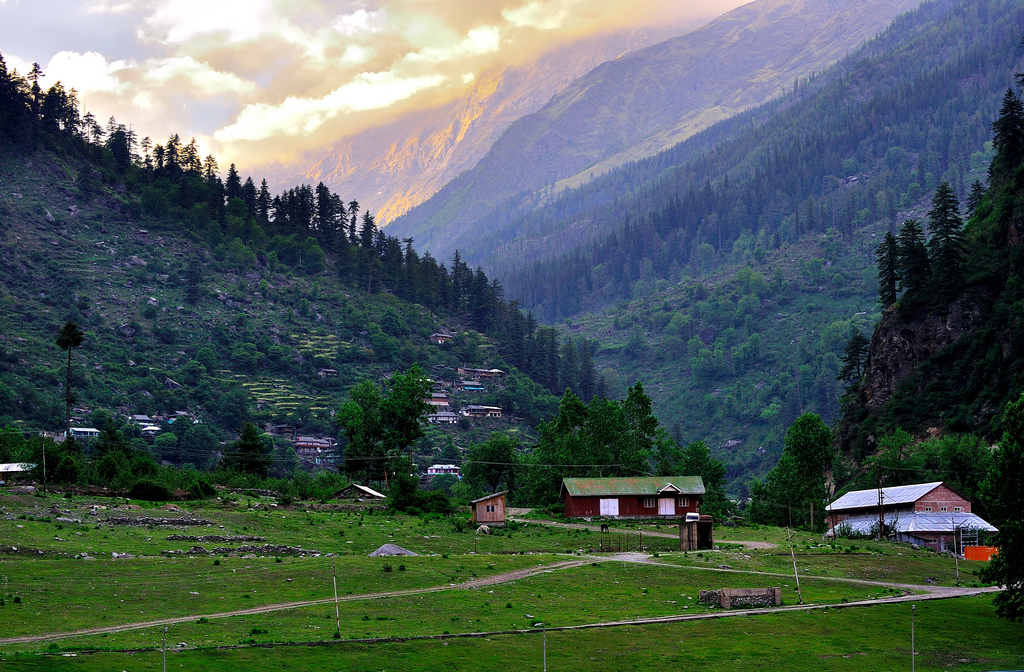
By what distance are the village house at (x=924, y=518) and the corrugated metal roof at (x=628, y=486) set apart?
17.2 m

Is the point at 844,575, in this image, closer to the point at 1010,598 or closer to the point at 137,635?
the point at 1010,598

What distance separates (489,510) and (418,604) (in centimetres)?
4968

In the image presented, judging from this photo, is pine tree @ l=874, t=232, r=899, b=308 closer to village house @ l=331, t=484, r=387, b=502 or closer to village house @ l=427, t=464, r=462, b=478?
village house @ l=427, t=464, r=462, b=478

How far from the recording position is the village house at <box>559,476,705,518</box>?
12169cm

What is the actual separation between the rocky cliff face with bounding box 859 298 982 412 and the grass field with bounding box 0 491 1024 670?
77.9 meters

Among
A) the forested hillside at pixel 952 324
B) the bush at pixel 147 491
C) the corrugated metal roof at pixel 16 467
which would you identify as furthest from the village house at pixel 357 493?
the forested hillside at pixel 952 324

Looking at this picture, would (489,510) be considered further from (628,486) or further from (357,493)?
(357,493)

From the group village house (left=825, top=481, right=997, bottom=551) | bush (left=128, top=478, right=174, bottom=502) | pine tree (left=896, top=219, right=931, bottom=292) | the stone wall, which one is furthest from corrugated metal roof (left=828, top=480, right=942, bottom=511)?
bush (left=128, top=478, right=174, bottom=502)

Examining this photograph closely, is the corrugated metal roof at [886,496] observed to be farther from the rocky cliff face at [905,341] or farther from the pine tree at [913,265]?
the pine tree at [913,265]

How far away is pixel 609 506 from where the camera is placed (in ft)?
400

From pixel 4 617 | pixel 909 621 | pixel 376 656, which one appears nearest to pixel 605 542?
pixel 909 621

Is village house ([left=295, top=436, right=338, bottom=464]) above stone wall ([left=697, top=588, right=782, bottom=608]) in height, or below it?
above

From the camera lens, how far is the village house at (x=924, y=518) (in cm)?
10544

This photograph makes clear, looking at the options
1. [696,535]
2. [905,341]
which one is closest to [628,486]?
[696,535]
